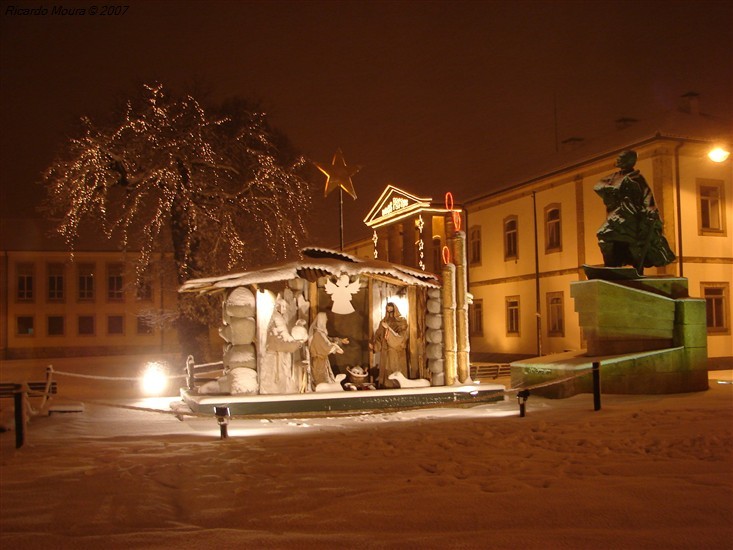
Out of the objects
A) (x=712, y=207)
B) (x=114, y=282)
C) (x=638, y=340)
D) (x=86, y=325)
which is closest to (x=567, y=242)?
(x=712, y=207)

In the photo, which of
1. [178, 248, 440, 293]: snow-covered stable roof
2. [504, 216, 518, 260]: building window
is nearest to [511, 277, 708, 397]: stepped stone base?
[178, 248, 440, 293]: snow-covered stable roof

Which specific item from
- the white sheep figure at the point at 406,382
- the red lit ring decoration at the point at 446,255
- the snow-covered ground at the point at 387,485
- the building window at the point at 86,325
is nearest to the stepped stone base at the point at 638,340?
the white sheep figure at the point at 406,382

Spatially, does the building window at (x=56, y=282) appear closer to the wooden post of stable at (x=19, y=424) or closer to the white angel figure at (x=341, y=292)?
the white angel figure at (x=341, y=292)

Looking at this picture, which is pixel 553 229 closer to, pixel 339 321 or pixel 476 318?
pixel 476 318

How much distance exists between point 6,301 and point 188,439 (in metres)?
46.8

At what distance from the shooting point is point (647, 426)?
10.8 meters

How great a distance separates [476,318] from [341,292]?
77.9 feet

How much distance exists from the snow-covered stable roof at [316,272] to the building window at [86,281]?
4206 cm

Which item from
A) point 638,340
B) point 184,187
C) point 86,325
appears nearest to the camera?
point 638,340

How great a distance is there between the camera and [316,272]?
1496 cm

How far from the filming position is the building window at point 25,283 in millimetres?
52500

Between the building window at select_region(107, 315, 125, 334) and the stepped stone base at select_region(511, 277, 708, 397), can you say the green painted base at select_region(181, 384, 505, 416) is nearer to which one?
the stepped stone base at select_region(511, 277, 708, 397)

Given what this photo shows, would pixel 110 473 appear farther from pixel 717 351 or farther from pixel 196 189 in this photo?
pixel 717 351

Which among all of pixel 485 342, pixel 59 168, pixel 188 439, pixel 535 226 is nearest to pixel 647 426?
pixel 188 439
